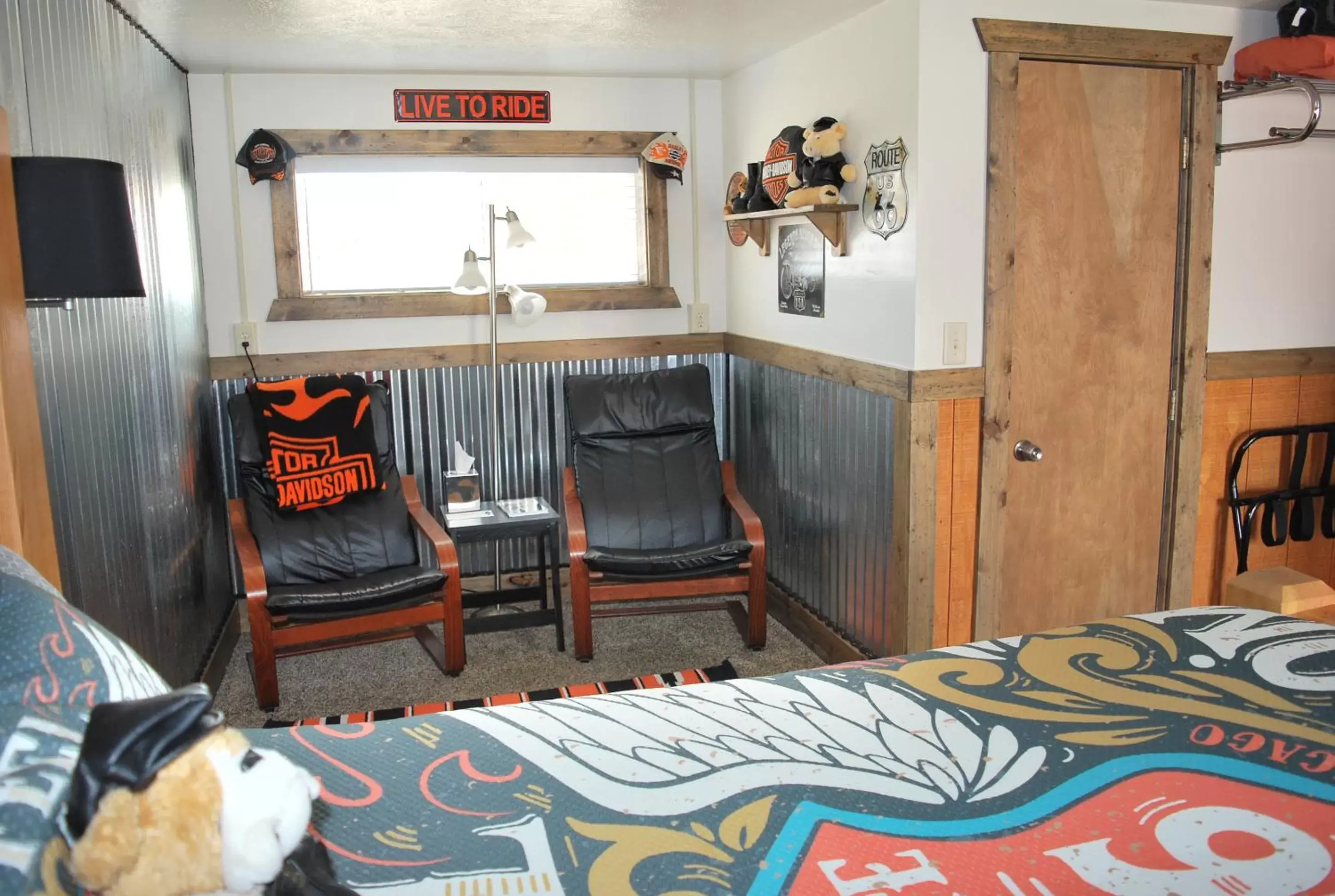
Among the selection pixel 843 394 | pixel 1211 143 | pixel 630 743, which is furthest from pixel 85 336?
pixel 1211 143

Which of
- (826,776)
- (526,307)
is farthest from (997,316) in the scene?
(826,776)

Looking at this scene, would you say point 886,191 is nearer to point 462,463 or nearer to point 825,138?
point 825,138

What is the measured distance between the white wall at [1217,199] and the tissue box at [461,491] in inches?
72.4

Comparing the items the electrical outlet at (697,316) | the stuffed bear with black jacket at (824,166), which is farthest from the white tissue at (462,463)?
the stuffed bear with black jacket at (824,166)

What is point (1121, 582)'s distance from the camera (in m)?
3.68

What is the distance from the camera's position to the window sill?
4398mm

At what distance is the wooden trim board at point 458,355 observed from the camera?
14.4ft

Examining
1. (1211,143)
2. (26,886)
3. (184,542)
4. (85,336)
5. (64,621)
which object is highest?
(1211,143)

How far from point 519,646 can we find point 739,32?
2.38m

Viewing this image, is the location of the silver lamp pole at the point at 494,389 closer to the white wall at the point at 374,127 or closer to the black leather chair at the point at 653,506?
the white wall at the point at 374,127

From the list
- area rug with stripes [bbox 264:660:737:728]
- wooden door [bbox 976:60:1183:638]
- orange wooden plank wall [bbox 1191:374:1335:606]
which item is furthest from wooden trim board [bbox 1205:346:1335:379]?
area rug with stripes [bbox 264:660:737:728]

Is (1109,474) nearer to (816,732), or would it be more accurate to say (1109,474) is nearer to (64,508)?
(816,732)

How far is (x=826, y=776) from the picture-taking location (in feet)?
5.40

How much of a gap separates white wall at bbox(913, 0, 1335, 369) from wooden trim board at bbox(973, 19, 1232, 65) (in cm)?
3
